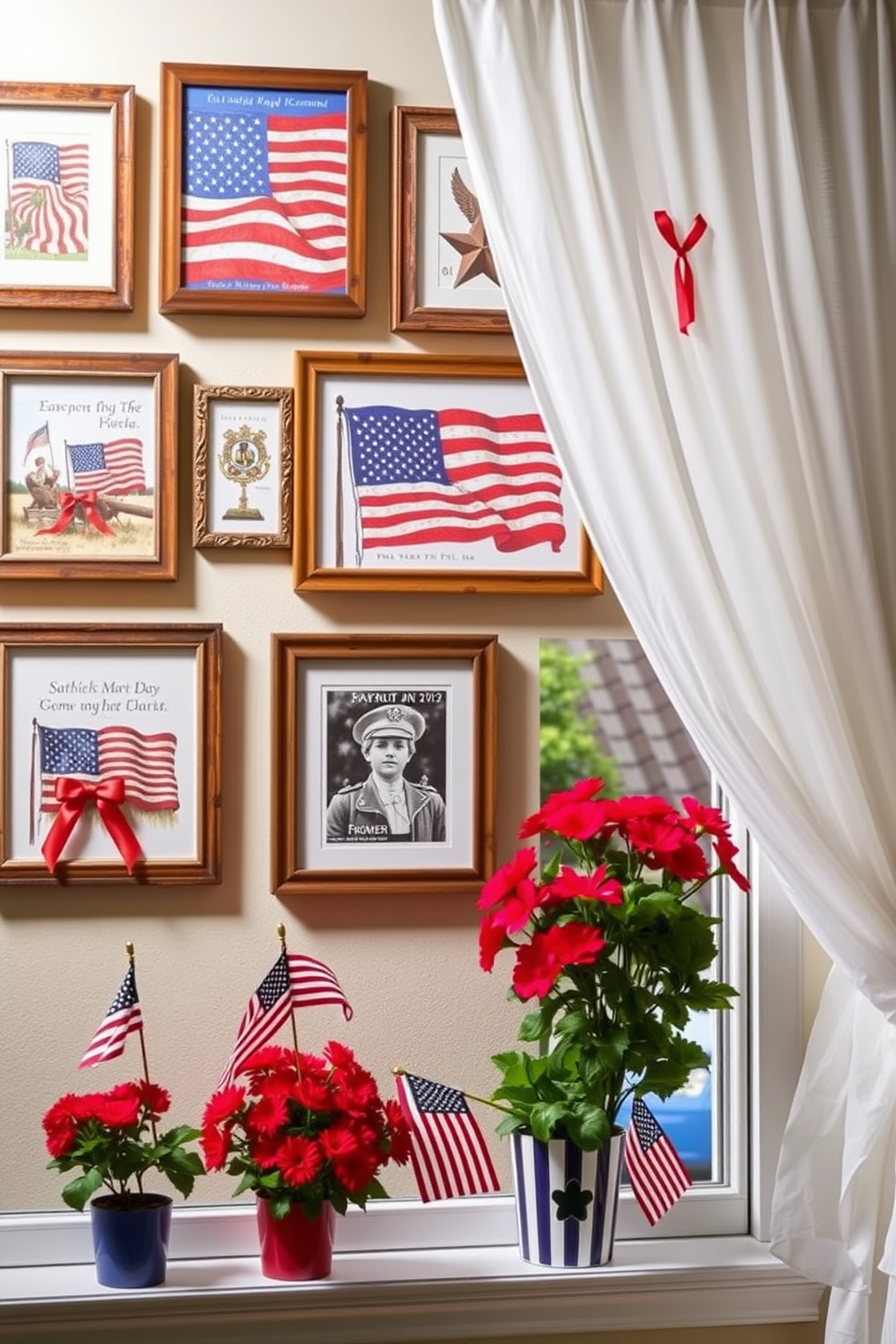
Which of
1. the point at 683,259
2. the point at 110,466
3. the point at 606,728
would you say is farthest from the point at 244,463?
the point at 606,728

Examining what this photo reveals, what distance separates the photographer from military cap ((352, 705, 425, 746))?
1.99 metres

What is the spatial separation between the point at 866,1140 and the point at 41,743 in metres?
1.24

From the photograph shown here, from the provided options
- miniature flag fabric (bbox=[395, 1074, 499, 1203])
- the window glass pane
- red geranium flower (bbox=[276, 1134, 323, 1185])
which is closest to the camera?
red geranium flower (bbox=[276, 1134, 323, 1185])

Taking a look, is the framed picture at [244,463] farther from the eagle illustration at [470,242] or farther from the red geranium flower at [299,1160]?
the red geranium flower at [299,1160]

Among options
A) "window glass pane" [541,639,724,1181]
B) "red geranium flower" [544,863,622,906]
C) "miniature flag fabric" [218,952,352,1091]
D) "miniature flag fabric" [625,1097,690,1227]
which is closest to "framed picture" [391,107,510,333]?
"red geranium flower" [544,863,622,906]

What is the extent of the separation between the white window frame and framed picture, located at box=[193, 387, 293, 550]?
88 cm

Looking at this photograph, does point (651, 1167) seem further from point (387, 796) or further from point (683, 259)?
point (683, 259)

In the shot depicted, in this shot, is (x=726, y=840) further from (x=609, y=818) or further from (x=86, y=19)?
(x=86, y=19)

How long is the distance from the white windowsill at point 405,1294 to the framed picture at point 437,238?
1288 millimetres

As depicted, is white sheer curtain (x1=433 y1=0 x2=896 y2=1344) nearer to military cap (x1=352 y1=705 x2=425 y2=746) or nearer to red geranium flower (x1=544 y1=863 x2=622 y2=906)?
red geranium flower (x1=544 y1=863 x2=622 y2=906)

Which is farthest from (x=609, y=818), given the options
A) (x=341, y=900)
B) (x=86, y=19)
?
(x=86, y=19)

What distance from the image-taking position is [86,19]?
78.1 inches

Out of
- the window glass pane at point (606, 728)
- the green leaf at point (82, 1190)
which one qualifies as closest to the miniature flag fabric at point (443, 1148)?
the green leaf at point (82, 1190)

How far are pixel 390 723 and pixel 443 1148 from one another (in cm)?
58
